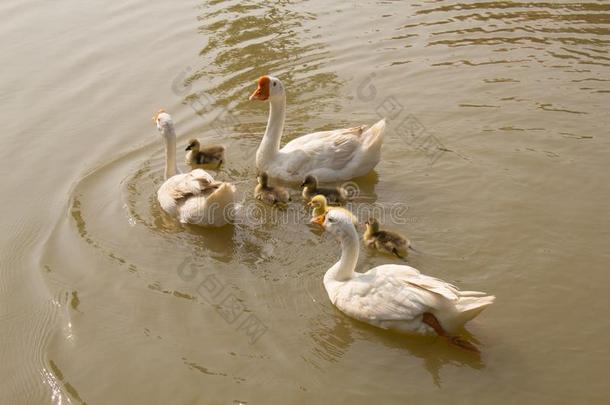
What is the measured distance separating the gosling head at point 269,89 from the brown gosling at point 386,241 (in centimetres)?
239

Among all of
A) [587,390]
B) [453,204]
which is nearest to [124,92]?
[453,204]

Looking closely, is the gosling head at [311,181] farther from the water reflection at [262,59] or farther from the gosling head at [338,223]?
the water reflection at [262,59]

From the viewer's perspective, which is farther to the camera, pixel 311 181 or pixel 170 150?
pixel 170 150

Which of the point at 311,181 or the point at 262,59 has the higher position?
the point at 262,59

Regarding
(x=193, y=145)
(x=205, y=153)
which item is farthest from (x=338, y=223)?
(x=193, y=145)

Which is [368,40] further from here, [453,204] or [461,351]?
[461,351]

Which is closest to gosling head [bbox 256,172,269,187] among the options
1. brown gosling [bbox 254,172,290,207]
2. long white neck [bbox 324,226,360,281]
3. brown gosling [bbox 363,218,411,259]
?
brown gosling [bbox 254,172,290,207]

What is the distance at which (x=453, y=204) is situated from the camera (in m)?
7.68

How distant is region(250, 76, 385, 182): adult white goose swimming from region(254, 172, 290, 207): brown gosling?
0.45 metres

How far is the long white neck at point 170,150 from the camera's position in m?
8.18

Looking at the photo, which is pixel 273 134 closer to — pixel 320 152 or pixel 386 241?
pixel 320 152

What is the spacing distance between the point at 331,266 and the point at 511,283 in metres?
1.72

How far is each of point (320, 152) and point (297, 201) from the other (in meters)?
0.67

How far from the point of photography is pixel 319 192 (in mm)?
7918
